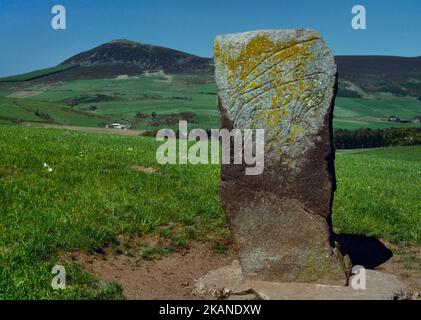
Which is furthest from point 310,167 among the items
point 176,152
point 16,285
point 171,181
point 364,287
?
point 176,152

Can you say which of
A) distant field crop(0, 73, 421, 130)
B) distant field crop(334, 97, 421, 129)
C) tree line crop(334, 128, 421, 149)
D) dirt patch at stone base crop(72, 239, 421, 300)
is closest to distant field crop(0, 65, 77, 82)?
distant field crop(0, 73, 421, 130)

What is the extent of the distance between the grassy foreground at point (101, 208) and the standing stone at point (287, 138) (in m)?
2.56

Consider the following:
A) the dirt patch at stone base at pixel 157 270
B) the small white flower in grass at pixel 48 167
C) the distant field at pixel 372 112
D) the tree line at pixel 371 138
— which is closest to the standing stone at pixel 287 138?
the dirt patch at stone base at pixel 157 270

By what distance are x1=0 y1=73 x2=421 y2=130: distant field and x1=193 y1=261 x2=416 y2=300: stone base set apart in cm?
5889

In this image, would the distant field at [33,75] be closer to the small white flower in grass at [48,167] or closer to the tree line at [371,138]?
the tree line at [371,138]

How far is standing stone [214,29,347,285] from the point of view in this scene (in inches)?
365

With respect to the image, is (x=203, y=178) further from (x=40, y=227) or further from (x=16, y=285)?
(x=16, y=285)

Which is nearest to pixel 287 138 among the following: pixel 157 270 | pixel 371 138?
pixel 157 270

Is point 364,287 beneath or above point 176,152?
beneath

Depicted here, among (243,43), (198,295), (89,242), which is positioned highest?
(243,43)

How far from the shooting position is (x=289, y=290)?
358 inches

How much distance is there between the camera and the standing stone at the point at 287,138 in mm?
9281

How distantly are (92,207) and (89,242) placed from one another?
1.80 metres
